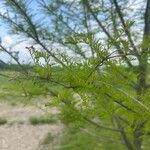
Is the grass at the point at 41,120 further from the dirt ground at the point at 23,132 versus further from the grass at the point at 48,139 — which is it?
the grass at the point at 48,139

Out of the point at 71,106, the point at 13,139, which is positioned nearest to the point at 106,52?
the point at 71,106

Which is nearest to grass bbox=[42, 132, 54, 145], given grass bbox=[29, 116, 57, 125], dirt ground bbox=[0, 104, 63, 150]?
dirt ground bbox=[0, 104, 63, 150]

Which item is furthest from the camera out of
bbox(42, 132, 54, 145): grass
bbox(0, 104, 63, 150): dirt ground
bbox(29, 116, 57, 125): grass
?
bbox(29, 116, 57, 125): grass

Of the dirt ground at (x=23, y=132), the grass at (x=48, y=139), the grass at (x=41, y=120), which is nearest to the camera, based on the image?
the grass at (x=48, y=139)

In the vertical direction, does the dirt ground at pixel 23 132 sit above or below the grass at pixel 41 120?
below

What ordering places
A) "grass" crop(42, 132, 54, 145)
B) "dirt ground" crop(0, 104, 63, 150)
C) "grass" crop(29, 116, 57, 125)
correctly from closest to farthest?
"grass" crop(42, 132, 54, 145), "dirt ground" crop(0, 104, 63, 150), "grass" crop(29, 116, 57, 125)

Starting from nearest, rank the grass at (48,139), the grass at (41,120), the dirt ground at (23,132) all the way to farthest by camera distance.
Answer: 1. the grass at (48,139)
2. the dirt ground at (23,132)
3. the grass at (41,120)

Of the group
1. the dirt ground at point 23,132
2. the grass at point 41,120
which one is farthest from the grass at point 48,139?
the grass at point 41,120

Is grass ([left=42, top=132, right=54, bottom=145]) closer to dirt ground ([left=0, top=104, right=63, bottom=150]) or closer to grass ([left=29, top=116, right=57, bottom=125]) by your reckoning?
dirt ground ([left=0, top=104, right=63, bottom=150])

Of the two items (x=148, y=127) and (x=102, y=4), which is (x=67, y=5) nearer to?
(x=102, y=4)
